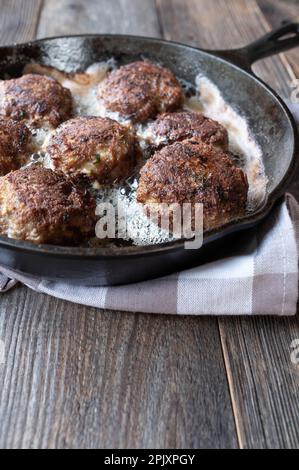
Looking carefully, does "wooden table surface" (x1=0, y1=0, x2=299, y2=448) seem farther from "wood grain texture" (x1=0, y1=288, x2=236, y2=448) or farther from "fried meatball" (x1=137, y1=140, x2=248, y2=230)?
"fried meatball" (x1=137, y1=140, x2=248, y2=230)

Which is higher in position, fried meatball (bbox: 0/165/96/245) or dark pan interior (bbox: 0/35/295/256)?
dark pan interior (bbox: 0/35/295/256)

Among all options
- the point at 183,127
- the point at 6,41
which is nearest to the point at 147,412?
the point at 183,127

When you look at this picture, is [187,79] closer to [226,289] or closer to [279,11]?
[226,289]

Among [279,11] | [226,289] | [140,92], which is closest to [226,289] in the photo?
[226,289]

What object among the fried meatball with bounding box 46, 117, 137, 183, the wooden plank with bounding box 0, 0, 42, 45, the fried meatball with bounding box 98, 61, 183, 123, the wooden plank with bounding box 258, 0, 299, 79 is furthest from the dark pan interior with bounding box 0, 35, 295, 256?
the wooden plank with bounding box 258, 0, 299, 79

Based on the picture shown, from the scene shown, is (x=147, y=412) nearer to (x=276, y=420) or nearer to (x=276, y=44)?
(x=276, y=420)

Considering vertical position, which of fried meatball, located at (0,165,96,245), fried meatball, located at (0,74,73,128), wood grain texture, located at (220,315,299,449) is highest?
fried meatball, located at (0,74,73,128)
